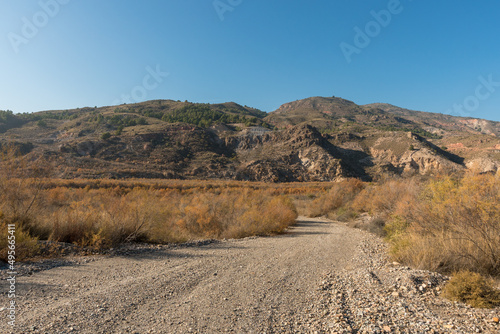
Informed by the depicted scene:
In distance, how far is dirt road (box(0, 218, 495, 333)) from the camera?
342 centimetres

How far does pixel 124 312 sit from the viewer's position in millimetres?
3729

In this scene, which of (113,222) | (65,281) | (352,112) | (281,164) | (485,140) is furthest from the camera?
(352,112)

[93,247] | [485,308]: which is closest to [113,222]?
[93,247]

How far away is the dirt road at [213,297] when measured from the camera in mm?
3420

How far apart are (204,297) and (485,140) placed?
86.6m

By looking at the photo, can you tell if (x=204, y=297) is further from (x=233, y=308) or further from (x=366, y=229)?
(x=366, y=229)

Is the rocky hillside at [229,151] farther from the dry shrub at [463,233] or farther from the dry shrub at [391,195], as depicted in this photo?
the dry shrub at [463,233]

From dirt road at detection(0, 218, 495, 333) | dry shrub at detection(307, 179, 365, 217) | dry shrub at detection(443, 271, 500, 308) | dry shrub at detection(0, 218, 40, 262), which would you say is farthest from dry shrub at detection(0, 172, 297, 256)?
dry shrub at detection(307, 179, 365, 217)

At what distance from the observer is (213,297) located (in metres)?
4.41

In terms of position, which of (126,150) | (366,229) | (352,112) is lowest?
(366,229)

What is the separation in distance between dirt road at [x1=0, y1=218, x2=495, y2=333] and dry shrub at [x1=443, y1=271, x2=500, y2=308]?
322mm

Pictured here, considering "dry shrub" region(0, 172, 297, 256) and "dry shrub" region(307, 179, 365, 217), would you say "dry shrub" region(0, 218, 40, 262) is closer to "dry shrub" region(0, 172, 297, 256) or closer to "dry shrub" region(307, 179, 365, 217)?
"dry shrub" region(0, 172, 297, 256)

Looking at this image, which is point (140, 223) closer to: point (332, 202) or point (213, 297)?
point (213, 297)

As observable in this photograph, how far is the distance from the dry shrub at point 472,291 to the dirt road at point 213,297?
32cm
